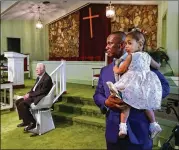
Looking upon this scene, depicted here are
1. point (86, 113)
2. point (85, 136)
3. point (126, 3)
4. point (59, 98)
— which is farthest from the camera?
point (126, 3)

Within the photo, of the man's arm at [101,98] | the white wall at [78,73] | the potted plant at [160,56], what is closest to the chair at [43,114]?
the white wall at [78,73]

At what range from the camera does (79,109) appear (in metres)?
3.03

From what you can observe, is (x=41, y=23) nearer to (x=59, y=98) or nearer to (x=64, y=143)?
(x=64, y=143)

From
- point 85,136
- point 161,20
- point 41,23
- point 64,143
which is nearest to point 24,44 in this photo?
point 41,23

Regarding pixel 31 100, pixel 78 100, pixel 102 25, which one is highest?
pixel 102 25

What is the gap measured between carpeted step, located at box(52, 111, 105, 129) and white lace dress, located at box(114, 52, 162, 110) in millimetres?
1848

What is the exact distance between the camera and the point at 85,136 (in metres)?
2.43

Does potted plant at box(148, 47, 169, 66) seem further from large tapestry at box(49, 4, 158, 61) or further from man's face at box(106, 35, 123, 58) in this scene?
large tapestry at box(49, 4, 158, 61)

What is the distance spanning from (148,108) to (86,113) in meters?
2.15

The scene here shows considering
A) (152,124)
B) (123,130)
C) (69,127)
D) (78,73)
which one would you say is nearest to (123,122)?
(123,130)

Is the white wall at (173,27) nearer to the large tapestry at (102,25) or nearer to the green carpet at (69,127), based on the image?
the green carpet at (69,127)

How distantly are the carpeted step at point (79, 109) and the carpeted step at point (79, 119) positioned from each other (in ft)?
0.21

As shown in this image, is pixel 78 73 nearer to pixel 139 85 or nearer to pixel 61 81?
pixel 61 81

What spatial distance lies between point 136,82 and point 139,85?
2 centimetres
